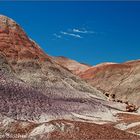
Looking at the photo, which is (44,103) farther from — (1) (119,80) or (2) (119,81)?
(1) (119,80)

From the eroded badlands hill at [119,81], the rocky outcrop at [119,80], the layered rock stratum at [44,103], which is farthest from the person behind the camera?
the rocky outcrop at [119,80]

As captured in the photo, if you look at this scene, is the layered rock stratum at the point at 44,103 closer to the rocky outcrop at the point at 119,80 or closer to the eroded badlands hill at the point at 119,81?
the eroded badlands hill at the point at 119,81

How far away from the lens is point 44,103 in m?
52.1

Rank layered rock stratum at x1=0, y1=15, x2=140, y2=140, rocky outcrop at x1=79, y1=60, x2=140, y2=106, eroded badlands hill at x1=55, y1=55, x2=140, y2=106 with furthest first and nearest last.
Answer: rocky outcrop at x1=79, y1=60, x2=140, y2=106 → eroded badlands hill at x1=55, y1=55, x2=140, y2=106 → layered rock stratum at x1=0, y1=15, x2=140, y2=140

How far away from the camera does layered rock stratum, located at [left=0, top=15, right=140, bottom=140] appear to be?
123 ft

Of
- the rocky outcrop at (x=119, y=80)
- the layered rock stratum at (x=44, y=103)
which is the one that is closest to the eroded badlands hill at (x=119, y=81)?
the rocky outcrop at (x=119, y=80)

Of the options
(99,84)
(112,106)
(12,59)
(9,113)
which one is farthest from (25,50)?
(99,84)

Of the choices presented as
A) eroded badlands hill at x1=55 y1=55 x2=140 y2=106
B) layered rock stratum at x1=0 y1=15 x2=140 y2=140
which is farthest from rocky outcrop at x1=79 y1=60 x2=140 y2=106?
layered rock stratum at x1=0 y1=15 x2=140 y2=140

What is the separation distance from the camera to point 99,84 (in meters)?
130

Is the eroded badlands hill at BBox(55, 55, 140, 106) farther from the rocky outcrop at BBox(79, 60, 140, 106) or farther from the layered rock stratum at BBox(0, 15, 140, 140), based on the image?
the layered rock stratum at BBox(0, 15, 140, 140)

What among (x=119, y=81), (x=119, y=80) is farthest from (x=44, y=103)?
(x=119, y=80)

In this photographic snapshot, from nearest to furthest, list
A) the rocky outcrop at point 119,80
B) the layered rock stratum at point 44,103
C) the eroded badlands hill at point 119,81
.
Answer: the layered rock stratum at point 44,103, the eroded badlands hill at point 119,81, the rocky outcrop at point 119,80

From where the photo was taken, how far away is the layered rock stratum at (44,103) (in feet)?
123

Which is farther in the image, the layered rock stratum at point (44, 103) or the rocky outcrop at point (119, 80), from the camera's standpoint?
the rocky outcrop at point (119, 80)
